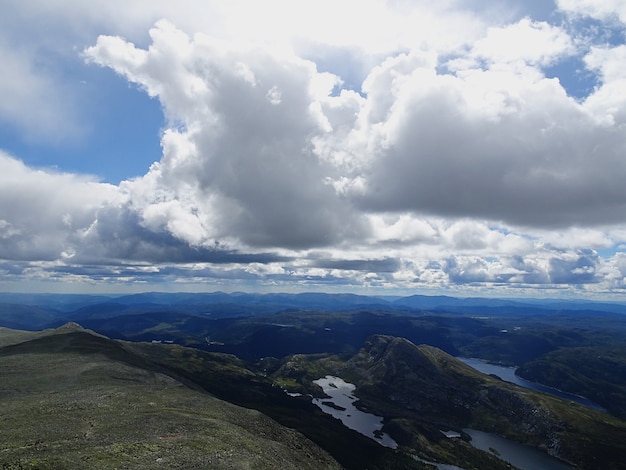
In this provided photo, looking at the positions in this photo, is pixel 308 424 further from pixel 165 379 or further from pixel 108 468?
pixel 108 468

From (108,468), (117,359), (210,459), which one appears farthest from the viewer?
(117,359)

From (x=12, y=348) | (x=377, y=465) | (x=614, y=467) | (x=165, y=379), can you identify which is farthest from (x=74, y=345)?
(x=614, y=467)

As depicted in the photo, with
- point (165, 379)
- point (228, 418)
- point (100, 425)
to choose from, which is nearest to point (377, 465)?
point (228, 418)

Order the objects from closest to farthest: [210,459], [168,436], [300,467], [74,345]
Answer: [210,459] < [168,436] < [300,467] < [74,345]

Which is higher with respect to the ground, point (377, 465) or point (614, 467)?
point (377, 465)

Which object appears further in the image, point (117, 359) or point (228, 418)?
point (117, 359)

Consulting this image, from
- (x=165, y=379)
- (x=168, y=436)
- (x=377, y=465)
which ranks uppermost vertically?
(x=168, y=436)
